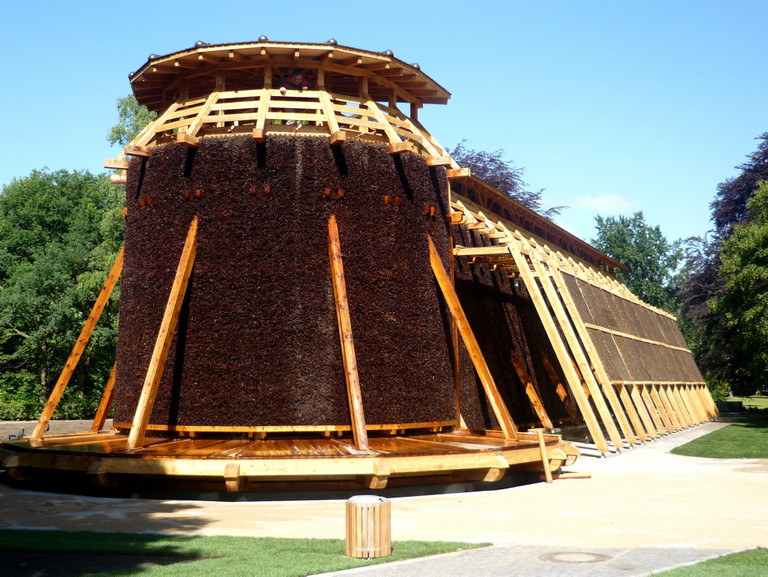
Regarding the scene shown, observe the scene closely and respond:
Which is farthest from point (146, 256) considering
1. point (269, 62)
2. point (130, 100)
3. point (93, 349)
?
point (130, 100)

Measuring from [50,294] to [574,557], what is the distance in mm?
34279

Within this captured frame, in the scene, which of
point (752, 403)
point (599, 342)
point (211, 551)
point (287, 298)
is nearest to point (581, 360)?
point (599, 342)

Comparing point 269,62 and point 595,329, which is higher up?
point 269,62

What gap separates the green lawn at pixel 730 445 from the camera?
2195cm

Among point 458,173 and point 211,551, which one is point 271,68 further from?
point 211,551

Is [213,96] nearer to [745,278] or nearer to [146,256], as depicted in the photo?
[146,256]

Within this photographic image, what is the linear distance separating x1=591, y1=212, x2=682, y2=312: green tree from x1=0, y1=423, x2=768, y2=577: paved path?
229 feet

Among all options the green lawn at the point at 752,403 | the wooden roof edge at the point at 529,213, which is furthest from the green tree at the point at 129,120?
the green lawn at the point at 752,403

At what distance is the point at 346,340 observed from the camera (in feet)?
49.4

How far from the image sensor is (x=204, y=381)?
15703 mm

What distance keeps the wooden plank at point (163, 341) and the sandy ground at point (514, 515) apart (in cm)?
137

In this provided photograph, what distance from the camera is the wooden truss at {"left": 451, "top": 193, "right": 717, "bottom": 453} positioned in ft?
67.8

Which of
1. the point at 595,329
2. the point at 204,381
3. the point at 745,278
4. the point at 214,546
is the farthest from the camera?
the point at 745,278

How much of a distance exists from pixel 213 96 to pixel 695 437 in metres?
20.5
